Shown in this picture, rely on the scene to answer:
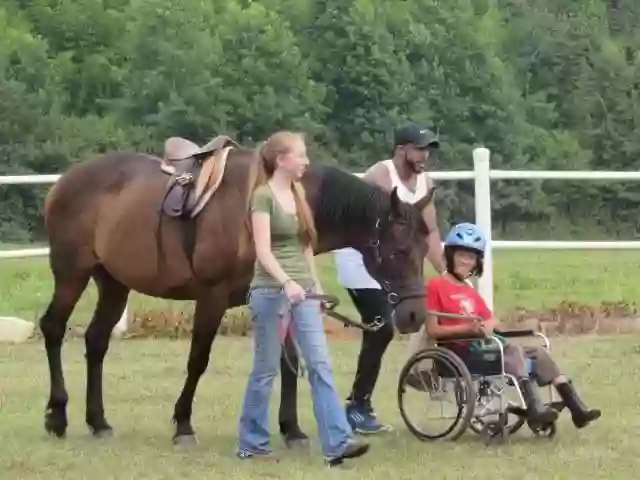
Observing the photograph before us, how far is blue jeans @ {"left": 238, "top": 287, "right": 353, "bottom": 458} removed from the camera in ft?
19.6

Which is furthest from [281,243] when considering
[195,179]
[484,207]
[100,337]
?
[484,207]

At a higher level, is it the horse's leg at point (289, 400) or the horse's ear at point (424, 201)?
the horse's ear at point (424, 201)

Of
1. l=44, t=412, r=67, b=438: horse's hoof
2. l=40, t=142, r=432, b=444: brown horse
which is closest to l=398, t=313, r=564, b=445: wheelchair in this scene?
l=40, t=142, r=432, b=444: brown horse

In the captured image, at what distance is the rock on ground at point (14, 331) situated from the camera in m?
10.8

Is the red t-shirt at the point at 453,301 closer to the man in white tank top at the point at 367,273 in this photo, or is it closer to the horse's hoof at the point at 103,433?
the man in white tank top at the point at 367,273

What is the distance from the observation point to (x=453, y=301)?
6797 mm

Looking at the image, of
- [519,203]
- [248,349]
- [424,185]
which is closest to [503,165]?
[519,203]

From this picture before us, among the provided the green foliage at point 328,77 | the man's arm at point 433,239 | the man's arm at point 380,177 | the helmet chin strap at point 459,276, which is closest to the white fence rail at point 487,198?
the man's arm at point 433,239

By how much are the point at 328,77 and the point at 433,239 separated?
43.4 meters

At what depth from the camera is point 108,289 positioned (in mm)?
7734

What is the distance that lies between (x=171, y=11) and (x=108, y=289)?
42543mm

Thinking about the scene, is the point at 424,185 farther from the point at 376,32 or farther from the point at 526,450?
the point at 376,32

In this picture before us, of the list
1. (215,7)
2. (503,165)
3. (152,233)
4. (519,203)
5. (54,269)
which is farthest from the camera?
(215,7)

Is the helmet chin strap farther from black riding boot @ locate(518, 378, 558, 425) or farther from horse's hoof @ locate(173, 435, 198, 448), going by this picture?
horse's hoof @ locate(173, 435, 198, 448)
